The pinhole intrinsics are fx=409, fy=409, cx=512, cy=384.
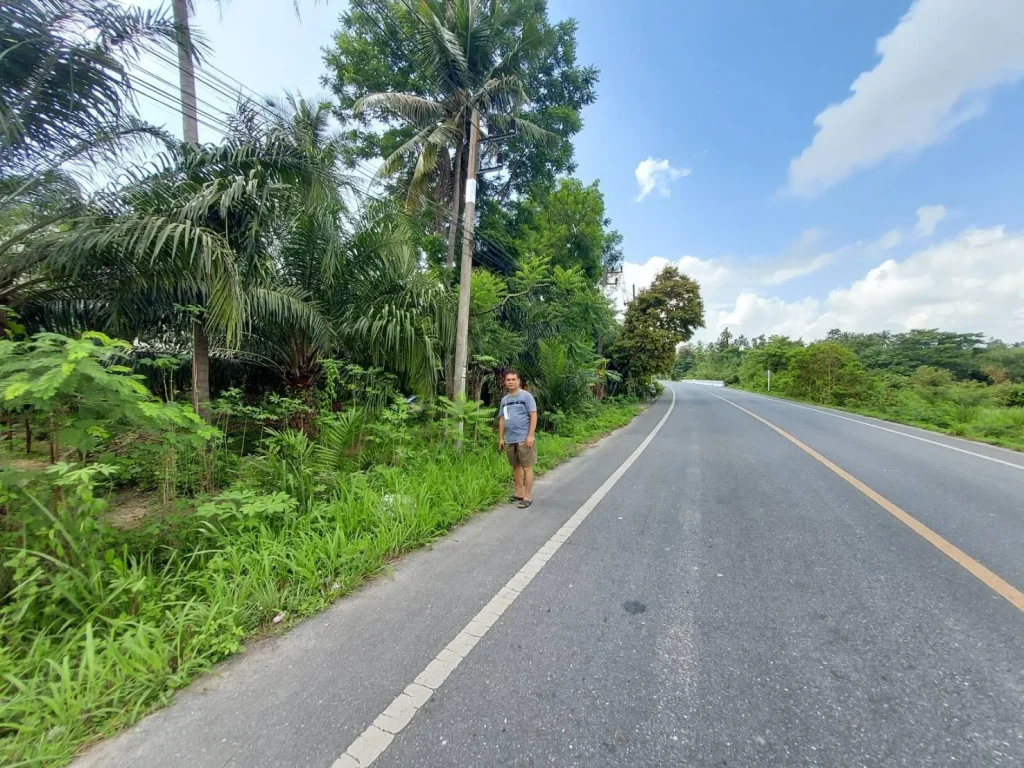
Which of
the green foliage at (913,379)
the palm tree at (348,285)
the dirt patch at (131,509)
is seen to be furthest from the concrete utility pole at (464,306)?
the green foliage at (913,379)

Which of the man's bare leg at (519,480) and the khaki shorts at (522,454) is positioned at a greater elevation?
the khaki shorts at (522,454)

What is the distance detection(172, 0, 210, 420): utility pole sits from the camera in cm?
482

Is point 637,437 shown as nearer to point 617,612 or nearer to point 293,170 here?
point 617,612

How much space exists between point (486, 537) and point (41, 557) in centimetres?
283

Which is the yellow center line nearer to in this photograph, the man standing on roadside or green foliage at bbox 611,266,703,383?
the man standing on roadside

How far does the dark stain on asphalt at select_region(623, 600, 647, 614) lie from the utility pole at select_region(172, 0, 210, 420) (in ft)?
15.7

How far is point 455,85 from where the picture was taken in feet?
26.7

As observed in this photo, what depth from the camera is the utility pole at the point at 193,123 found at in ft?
15.8

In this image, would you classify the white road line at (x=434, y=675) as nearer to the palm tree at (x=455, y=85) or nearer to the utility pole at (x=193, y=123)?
the utility pole at (x=193, y=123)

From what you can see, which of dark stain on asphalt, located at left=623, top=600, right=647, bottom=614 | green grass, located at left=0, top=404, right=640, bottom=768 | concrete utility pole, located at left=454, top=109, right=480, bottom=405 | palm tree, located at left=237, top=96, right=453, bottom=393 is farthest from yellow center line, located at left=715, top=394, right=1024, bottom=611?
palm tree, located at left=237, top=96, right=453, bottom=393

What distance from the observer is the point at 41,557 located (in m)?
2.31

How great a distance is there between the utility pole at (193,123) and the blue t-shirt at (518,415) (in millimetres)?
3400

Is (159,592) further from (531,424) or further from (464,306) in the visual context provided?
(464,306)

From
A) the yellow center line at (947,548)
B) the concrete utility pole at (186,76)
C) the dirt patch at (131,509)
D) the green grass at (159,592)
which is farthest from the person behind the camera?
the concrete utility pole at (186,76)
